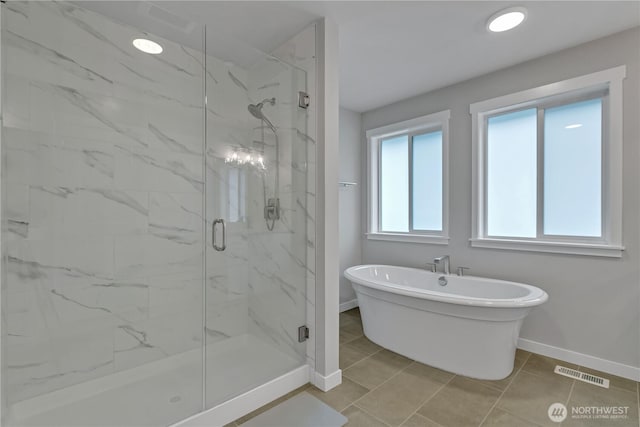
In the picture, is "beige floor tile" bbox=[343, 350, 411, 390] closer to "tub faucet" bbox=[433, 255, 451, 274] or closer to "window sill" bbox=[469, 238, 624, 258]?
"tub faucet" bbox=[433, 255, 451, 274]

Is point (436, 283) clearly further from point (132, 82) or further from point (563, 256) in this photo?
point (132, 82)

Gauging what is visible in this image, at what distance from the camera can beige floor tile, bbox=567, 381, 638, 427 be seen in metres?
1.73

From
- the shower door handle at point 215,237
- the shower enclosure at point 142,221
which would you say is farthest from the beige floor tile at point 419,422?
the shower door handle at point 215,237

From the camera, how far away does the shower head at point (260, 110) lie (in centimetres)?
224

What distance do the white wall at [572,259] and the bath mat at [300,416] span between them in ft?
6.32

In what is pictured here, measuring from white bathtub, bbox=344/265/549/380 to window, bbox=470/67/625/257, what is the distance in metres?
0.50

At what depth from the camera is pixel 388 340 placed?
261 cm

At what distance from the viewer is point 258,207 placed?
2.28 metres

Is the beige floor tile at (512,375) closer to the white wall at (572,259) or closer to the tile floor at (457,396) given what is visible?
the tile floor at (457,396)

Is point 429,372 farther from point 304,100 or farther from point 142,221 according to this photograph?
point 142,221

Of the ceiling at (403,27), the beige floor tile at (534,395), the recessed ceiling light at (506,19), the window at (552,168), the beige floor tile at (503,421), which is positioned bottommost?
the beige floor tile at (503,421)

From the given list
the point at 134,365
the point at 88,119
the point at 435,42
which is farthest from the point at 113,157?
the point at 435,42

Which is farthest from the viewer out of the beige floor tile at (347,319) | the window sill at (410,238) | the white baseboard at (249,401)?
the beige floor tile at (347,319)

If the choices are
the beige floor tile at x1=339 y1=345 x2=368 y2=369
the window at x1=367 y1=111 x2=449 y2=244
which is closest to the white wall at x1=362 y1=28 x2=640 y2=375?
the window at x1=367 y1=111 x2=449 y2=244
